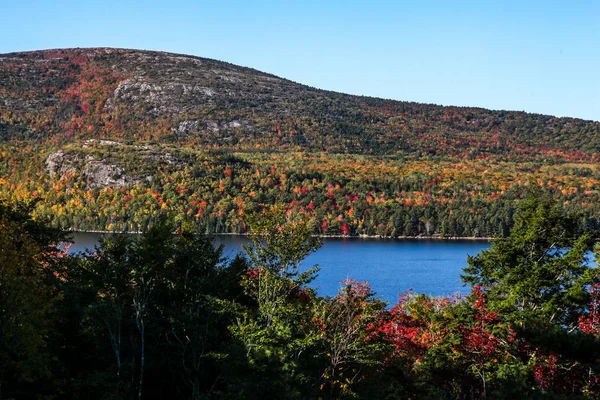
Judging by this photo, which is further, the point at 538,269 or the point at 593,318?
the point at 538,269

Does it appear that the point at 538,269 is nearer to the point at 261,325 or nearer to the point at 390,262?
the point at 261,325

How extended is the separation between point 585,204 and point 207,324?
175833 millimetres

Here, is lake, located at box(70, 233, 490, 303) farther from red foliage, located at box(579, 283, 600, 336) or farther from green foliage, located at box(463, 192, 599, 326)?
red foliage, located at box(579, 283, 600, 336)

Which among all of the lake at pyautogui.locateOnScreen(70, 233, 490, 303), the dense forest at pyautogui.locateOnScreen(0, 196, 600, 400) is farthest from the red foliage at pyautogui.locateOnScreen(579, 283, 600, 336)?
the lake at pyautogui.locateOnScreen(70, 233, 490, 303)

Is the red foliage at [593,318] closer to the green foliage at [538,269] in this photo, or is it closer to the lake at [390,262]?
the green foliage at [538,269]

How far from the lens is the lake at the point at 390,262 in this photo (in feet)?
278

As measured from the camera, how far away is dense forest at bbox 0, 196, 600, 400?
21.8 m

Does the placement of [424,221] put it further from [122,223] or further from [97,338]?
[97,338]

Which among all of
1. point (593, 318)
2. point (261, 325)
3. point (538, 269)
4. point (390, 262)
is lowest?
point (390, 262)

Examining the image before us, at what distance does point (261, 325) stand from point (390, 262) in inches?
3592

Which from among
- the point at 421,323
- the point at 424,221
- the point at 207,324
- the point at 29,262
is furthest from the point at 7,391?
the point at 424,221

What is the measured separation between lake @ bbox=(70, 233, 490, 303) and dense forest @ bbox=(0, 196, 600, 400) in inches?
1185

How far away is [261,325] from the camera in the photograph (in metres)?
23.6

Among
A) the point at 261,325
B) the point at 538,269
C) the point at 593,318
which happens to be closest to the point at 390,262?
the point at 538,269
